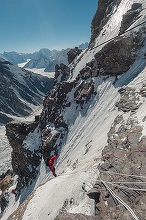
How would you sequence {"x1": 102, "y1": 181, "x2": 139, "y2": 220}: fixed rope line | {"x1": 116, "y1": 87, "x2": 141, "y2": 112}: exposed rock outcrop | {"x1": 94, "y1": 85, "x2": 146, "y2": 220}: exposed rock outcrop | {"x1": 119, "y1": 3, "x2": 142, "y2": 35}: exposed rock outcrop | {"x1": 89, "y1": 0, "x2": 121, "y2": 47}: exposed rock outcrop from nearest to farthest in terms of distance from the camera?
{"x1": 102, "y1": 181, "x2": 139, "y2": 220}: fixed rope line, {"x1": 94, "y1": 85, "x2": 146, "y2": 220}: exposed rock outcrop, {"x1": 116, "y1": 87, "x2": 141, "y2": 112}: exposed rock outcrop, {"x1": 119, "y1": 3, "x2": 142, "y2": 35}: exposed rock outcrop, {"x1": 89, "y1": 0, "x2": 121, "y2": 47}: exposed rock outcrop

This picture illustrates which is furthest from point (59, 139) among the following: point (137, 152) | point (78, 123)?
point (137, 152)

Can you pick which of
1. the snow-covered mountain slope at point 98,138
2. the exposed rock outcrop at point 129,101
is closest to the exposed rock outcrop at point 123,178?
the snow-covered mountain slope at point 98,138

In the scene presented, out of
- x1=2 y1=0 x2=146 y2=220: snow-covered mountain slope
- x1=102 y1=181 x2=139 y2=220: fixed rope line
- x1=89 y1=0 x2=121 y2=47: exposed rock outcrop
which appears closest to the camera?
x1=102 y1=181 x2=139 y2=220: fixed rope line

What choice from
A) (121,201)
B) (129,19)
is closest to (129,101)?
(121,201)

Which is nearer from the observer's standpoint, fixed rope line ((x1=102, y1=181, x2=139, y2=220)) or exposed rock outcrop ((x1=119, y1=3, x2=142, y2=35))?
fixed rope line ((x1=102, y1=181, x2=139, y2=220))

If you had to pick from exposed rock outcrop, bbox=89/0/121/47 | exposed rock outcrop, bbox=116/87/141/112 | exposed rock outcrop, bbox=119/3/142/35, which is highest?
exposed rock outcrop, bbox=89/0/121/47

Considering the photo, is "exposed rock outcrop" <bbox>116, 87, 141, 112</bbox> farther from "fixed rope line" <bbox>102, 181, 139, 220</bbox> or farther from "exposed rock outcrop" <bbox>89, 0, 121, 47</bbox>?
"exposed rock outcrop" <bbox>89, 0, 121, 47</bbox>

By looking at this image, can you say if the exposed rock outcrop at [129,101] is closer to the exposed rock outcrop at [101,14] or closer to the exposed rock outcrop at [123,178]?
the exposed rock outcrop at [123,178]

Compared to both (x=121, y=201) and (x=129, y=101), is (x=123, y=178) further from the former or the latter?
(x=129, y=101)

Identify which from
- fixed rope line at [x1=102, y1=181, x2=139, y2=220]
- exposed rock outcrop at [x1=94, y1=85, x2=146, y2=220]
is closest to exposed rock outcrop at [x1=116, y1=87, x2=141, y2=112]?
exposed rock outcrop at [x1=94, y1=85, x2=146, y2=220]
